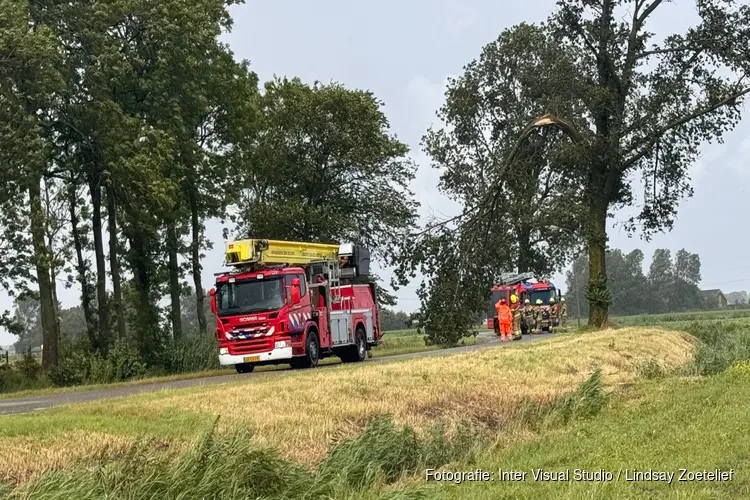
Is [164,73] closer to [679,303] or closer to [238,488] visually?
[238,488]

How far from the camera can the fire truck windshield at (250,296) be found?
79.6ft

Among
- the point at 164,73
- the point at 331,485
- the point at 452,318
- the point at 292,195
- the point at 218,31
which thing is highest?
the point at 218,31

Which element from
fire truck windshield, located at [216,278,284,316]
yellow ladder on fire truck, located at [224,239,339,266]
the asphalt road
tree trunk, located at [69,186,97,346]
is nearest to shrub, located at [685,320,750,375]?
the asphalt road

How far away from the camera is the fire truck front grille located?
24.1 m

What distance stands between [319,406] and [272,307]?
11.3 meters

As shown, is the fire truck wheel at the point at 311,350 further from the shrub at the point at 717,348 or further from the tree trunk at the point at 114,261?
the tree trunk at the point at 114,261

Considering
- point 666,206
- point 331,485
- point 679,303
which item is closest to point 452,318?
point 666,206

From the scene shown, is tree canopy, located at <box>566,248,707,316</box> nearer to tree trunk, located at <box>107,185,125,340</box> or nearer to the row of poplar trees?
the row of poplar trees

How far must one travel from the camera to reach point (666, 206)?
3077 cm

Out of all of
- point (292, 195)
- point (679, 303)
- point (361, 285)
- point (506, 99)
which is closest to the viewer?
point (361, 285)

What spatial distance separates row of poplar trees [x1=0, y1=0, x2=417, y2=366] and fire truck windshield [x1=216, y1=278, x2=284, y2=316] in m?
6.52

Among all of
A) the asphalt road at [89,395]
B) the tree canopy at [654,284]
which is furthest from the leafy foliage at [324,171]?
the tree canopy at [654,284]

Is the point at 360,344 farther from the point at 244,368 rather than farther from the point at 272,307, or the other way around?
the point at 272,307

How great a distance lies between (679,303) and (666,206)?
405ft
